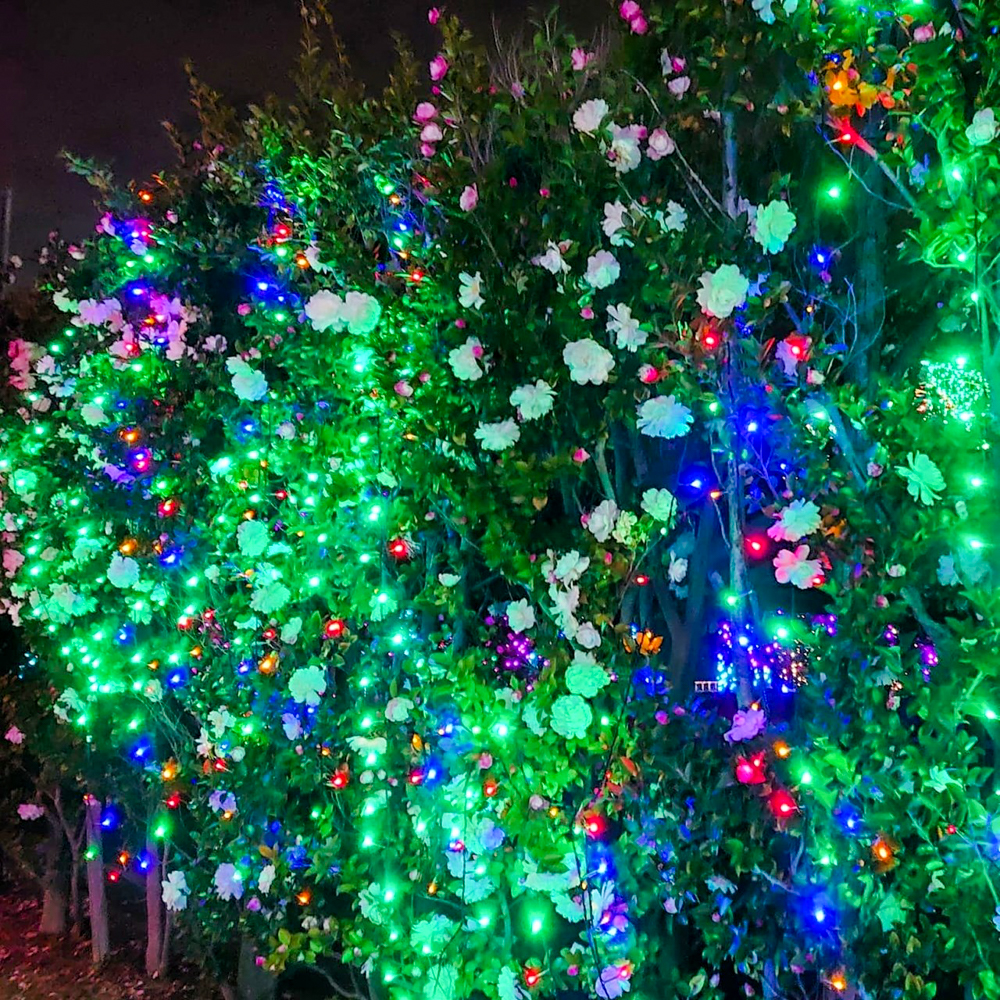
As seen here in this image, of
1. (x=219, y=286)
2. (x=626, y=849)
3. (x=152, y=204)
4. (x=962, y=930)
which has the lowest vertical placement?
(x=962, y=930)

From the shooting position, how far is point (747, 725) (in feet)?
7.77

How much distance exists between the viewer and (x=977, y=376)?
2.60 m

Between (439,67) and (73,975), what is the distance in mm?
4833

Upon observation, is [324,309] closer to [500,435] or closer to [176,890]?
[500,435]

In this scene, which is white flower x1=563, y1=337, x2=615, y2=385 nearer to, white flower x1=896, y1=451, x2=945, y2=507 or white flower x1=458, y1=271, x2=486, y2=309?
white flower x1=458, y1=271, x2=486, y2=309

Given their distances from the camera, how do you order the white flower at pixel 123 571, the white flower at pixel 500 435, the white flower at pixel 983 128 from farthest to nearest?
the white flower at pixel 123 571 → the white flower at pixel 500 435 → the white flower at pixel 983 128

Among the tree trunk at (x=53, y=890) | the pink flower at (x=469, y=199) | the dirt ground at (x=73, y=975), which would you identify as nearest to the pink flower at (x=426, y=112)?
the pink flower at (x=469, y=199)

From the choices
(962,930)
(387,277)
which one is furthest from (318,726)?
(962,930)

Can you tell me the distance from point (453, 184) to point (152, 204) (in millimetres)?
1753

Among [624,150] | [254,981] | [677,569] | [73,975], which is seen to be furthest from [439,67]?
[73,975]

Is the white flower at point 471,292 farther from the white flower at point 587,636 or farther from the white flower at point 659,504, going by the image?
the white flower at point 587,636

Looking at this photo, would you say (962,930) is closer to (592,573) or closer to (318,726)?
(592,573)

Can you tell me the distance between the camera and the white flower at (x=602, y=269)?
247 centimetres

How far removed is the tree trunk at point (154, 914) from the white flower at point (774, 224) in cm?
406
